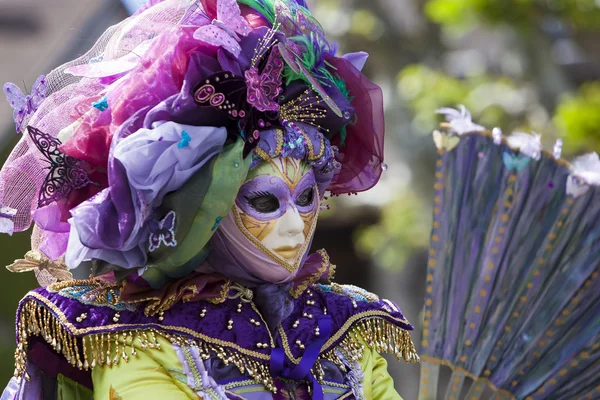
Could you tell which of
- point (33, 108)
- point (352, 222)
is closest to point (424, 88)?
point (352, 222)

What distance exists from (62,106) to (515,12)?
473cm

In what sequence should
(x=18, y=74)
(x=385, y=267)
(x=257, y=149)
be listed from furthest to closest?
(x=385, y=267)
(x=18, y=74)
(x=257, y=149)

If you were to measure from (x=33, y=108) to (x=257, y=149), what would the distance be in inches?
23.1

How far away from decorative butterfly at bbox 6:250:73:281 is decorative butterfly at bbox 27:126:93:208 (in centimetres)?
29

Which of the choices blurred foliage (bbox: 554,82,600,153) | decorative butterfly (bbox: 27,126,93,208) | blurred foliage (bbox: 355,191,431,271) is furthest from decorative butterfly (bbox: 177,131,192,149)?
blurred foliage (bbox: 355,191,431,271)

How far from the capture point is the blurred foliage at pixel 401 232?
7.25 m

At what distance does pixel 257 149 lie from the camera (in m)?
2.44

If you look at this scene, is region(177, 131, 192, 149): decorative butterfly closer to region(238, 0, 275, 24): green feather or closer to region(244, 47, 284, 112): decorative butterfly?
region(244, 47, 284, 112): decorative butterfly

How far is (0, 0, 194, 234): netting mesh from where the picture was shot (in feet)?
8.07

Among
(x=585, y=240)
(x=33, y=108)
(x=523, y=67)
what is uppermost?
(x=33, y=108)

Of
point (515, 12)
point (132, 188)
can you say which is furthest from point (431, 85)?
point (132, 188)

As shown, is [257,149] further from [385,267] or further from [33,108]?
[385,267]

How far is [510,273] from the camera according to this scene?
108 inches

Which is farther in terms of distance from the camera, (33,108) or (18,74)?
(18,74)
